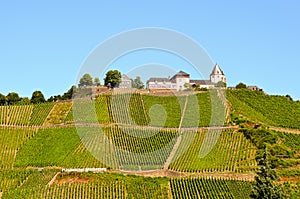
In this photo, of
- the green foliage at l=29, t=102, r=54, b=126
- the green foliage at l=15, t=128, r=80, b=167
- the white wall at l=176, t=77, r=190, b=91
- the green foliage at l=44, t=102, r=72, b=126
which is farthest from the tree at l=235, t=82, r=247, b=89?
the green foliage at l=15, t=128, r=80, b=167

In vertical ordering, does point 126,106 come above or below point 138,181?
above

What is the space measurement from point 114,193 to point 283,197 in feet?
51.3

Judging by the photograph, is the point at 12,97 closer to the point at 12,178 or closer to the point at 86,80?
the point at 86,80

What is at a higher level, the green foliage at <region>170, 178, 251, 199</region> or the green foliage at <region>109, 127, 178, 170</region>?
the green foliage at <region>109, 127, 178, 170</region>

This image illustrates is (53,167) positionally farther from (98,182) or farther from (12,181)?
(98,182)

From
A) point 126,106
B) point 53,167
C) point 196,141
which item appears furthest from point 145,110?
point 53,167

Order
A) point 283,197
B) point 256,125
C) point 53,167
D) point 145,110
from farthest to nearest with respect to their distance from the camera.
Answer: point 145,110 < point 256,125 < point 53,167 < point 283,197

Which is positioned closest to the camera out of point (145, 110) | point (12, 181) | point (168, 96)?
point (12, 181)

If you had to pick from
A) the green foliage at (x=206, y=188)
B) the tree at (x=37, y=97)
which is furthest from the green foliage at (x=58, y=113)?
the green foliage at (x=206, y=188)

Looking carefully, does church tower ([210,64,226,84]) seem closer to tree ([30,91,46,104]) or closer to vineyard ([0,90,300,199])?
vineyard ([0,90,300,199])

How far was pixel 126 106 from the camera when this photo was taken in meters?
69.6

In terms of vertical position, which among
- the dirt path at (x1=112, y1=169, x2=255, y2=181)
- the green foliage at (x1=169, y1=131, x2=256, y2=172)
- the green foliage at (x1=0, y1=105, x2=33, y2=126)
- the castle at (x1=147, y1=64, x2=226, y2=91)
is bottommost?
the dirt path at (x1=112, y1=169, x2=255, y2=181)

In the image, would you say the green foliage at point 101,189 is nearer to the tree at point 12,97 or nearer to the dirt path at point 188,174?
the dirt path at point 188,174

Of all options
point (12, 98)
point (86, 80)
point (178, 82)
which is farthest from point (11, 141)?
point (178, 82)
